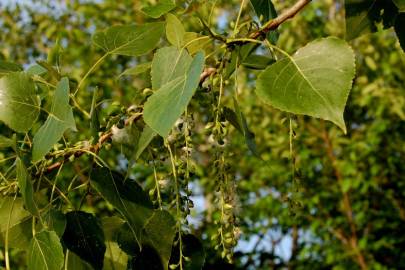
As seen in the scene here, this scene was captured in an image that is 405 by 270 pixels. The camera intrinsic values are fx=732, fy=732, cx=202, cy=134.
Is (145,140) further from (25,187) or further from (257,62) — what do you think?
(257,62)

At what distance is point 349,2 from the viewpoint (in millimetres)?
877

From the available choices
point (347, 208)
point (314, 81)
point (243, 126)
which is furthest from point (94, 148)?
point (347, 208)

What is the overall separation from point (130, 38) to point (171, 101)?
252 mm

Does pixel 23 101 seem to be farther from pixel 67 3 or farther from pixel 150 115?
pixel 67 3

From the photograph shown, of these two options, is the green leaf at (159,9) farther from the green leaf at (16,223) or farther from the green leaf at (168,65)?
the green leaf at (16,223)

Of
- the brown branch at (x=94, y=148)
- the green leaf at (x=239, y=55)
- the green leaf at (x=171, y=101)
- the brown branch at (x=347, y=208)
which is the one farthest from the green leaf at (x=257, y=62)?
the brown branch at (x=347, y=208)

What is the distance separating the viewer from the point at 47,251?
74cm

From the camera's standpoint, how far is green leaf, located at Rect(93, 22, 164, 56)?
84cm

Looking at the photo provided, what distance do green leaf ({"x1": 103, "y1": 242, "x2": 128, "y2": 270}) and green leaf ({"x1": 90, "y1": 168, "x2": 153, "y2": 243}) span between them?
0.10 meters

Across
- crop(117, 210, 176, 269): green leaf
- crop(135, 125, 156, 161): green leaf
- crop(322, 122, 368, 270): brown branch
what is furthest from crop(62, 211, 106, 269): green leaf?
crop(322, 122, 368, 270): brown branch

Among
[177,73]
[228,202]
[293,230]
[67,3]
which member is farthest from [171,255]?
[67,3]

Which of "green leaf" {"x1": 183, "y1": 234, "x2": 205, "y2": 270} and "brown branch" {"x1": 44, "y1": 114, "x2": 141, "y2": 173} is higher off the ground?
"brown branch" {"x1": 44, "y1": 114, "x2": 141, "y2": 173}

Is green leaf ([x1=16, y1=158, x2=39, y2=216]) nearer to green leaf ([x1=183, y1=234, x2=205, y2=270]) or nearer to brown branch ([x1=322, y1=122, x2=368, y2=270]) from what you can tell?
green leaf ([x1=183, y1=234, x2=205, y2=270])

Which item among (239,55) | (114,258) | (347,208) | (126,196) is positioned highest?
(239,55)
